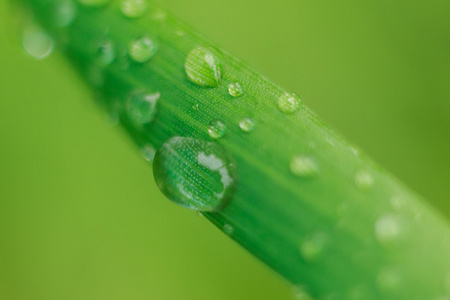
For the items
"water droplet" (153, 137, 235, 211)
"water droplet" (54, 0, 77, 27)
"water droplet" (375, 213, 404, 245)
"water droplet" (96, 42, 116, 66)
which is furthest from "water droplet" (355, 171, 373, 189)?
"water droplet" (54, 0, 77, 27)

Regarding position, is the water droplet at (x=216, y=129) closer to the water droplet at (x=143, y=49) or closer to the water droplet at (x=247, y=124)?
A: the water droplet at (x=247, y=124)

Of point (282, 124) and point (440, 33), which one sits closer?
point (282, 124)

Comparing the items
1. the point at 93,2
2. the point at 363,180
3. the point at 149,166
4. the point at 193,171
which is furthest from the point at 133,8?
the point at 149,166

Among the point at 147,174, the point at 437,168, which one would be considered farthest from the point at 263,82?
the point at 437,168

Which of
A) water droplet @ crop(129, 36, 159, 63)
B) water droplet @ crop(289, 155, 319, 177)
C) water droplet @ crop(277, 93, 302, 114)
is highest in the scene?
water droplet @ crop(277, 93, 302, 114)

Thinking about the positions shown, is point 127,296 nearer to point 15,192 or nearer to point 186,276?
point 186,276

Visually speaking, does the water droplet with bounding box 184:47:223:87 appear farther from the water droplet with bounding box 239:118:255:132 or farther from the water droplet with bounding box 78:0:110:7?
the water droplet with bounding box 78:0:110:7

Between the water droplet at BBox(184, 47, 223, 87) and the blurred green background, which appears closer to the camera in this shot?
the water droplet at BBox(184, 47, 223, 87)
